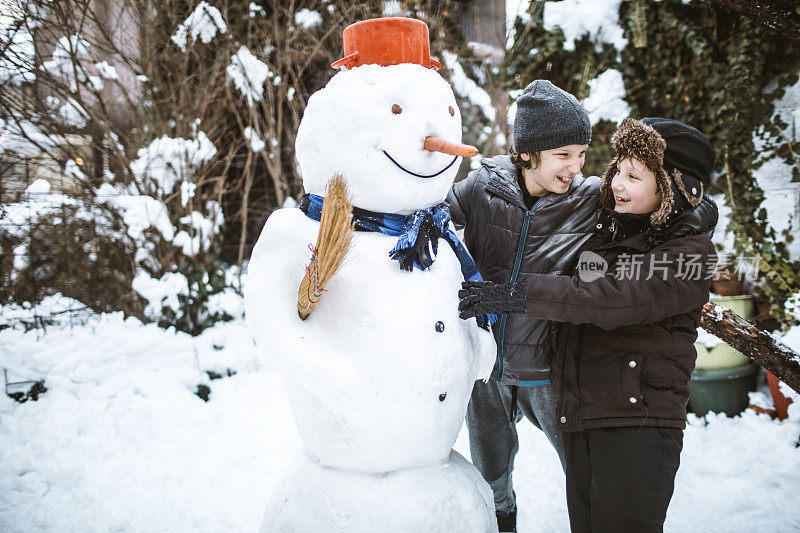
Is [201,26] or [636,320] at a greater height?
[201,26]

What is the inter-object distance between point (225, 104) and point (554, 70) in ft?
10.1

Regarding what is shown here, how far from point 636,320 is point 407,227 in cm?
77

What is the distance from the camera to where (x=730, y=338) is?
244 centimetres

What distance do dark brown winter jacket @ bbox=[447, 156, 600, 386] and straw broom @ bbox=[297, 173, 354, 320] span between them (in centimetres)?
76

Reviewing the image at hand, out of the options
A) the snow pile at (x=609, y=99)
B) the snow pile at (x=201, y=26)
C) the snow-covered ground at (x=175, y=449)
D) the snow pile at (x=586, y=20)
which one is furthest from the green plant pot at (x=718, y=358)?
the snow pile at (x=201, y=26)

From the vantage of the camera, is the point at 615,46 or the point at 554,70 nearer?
the point at 615,46

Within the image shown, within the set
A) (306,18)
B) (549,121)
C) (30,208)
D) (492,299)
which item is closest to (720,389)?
(549,121)

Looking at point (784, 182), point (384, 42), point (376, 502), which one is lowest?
point (376, 502)

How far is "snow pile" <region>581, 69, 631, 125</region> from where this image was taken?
14.5 ft

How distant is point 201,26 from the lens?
14.5 ft

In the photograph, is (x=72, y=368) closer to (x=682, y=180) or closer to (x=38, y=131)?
(x=38, y=131)

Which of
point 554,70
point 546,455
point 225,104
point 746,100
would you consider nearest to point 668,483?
point 546,455

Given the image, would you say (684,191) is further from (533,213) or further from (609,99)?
(609,99)

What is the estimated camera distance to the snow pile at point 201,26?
4281mm
